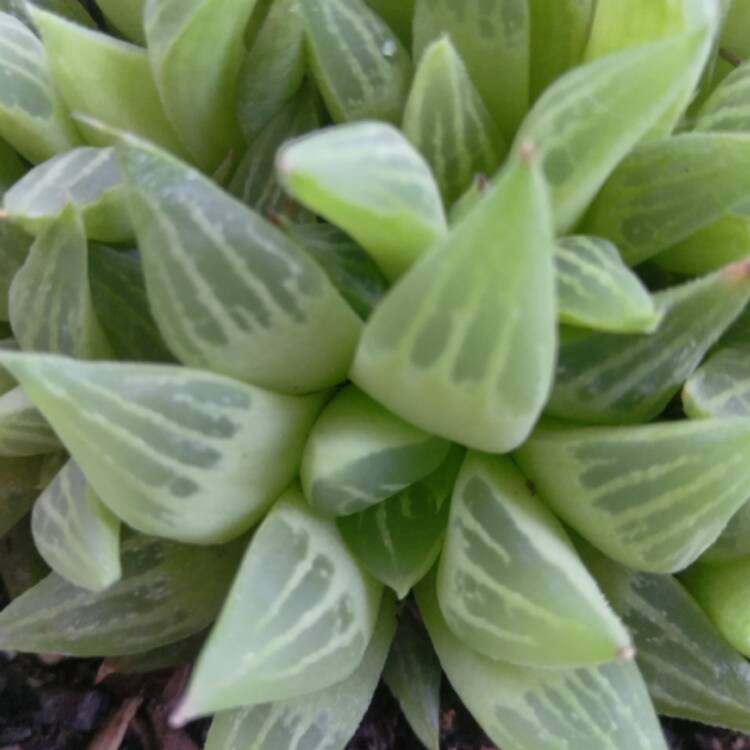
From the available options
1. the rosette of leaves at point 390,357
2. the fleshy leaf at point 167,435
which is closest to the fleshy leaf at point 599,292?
the rosette of leaves at point 390,357

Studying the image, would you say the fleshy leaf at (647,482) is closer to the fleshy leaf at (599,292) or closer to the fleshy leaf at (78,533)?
the fleshy leaf at (599,292)

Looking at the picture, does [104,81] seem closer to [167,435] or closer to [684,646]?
[167,435]

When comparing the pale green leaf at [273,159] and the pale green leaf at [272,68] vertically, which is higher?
the pale green leaf at [272,68]

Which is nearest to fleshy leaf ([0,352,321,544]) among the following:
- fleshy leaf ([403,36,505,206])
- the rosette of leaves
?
the rosette of leaves

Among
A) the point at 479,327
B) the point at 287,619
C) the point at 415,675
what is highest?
the point at 479,327

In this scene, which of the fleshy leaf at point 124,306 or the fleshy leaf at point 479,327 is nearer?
the fleshy leaf at point 479,327

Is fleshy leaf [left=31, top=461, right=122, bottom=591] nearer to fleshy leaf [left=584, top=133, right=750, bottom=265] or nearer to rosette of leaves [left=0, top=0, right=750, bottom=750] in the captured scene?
rosette of leaves [left=0, top=0, right=750, bottom=750]

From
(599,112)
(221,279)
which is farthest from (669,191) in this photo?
(221,279)
